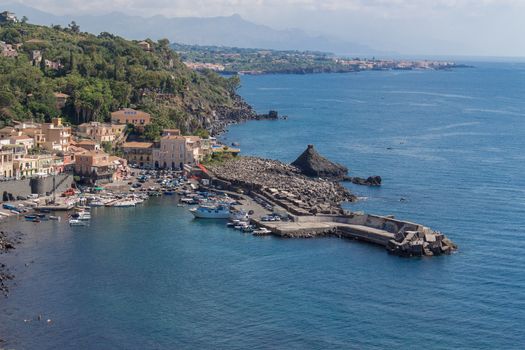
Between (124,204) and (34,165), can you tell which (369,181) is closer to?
(124,204)

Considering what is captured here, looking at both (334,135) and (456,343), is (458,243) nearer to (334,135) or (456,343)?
(456,343)

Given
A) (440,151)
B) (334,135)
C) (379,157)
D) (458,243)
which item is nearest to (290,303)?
(458,243)

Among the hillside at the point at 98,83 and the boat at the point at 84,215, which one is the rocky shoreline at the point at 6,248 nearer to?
the boat at the point at 84,215

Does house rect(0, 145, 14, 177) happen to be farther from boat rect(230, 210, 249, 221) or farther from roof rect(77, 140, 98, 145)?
boat rect(230, 210, 249, 221)

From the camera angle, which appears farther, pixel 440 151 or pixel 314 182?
pixel 440 151

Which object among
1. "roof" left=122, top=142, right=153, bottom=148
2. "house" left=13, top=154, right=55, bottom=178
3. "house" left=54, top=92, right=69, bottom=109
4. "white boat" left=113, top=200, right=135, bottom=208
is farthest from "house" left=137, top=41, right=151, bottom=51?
"white boat" left=113, top=200, right=135, bottom=208

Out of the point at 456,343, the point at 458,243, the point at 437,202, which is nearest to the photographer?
the point at 456,343

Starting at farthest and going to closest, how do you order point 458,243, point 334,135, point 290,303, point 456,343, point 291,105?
point 291,105, point 334,135, point 458,243, point 290,303, point 456,343

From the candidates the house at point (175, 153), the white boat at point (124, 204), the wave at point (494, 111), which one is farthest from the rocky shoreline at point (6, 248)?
the wave at point (494, 111)
